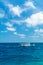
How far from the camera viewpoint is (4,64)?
17906mm

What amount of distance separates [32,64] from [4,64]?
2876mm

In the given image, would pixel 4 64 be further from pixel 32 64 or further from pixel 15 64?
pixel 32 64

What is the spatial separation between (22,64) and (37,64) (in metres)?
1.52

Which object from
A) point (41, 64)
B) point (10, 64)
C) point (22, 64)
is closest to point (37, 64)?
point (41, 64)

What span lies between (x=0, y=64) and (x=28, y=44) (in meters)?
30.4

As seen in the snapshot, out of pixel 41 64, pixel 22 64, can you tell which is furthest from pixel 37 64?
pixel 22 64

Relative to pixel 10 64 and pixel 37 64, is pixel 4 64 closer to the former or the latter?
pixel 10 64

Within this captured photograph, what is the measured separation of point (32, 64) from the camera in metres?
17.5

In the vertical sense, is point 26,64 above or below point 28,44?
below

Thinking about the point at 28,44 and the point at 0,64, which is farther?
the point at 28,44

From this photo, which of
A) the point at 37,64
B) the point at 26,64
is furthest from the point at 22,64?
the point at 37,64

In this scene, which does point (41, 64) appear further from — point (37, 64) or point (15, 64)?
point (15, 64)

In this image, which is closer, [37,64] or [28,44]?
[37,64]

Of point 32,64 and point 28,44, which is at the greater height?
point 28,44
